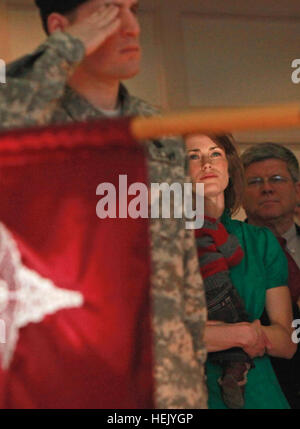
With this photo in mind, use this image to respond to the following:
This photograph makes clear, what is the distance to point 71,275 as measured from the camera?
1161 mm

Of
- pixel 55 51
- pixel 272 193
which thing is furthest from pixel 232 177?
pixel 55 51

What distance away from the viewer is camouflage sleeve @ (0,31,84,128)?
1194 mm

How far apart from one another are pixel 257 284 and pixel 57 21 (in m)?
0.71

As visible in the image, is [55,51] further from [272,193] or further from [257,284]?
[272,193]

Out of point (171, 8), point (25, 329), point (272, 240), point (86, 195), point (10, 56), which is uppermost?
point (171, 8)

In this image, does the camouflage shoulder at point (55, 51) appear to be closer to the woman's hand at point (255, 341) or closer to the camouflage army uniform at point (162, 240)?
the camouflage army uniform at point (162, 240)

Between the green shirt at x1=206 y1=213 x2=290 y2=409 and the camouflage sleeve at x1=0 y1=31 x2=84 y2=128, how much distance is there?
0.65 metres

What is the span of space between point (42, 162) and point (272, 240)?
760 millimetres

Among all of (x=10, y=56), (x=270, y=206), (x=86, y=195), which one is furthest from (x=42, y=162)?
(x=10, y=56)

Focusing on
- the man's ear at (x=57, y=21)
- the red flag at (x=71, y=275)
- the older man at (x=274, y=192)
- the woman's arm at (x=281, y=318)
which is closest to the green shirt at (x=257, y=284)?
the woman's arm at (x=281, y=318)

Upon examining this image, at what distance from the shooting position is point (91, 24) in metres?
1.29

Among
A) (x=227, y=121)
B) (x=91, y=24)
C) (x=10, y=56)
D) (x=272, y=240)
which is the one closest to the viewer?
(x=227, y=121)

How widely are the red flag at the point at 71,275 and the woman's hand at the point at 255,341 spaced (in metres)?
0.48
